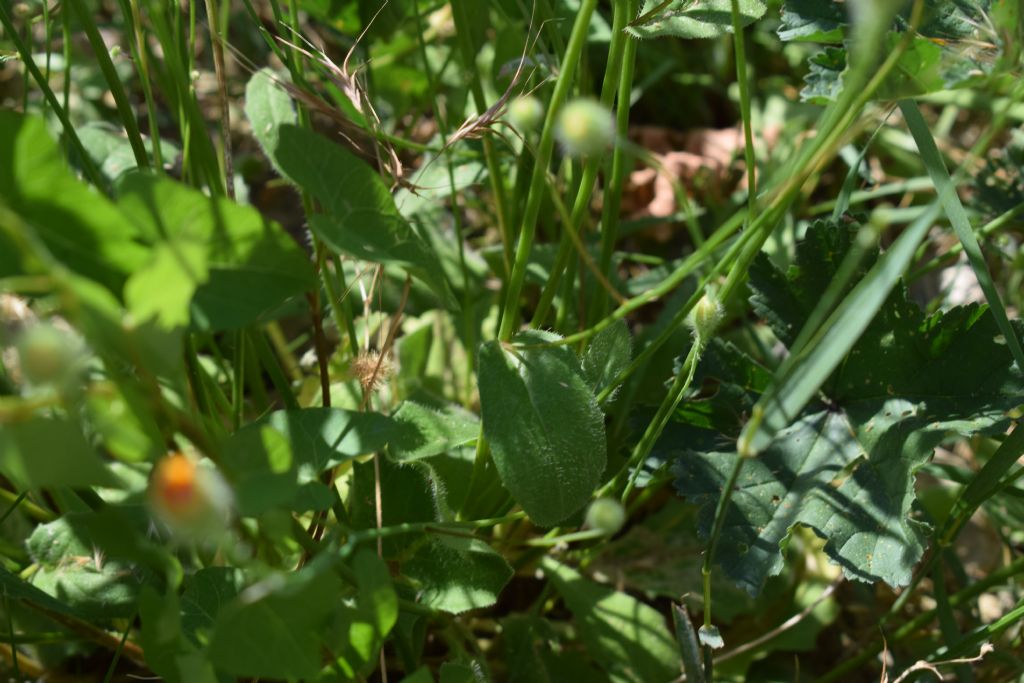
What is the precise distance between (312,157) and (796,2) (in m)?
0.61

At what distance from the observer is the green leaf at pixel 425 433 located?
0.86m

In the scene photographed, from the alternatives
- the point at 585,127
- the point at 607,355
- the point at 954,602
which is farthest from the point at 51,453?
the point at 954,602

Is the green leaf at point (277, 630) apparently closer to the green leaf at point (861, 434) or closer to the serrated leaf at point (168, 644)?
the serrated leaf at point (168, 644)

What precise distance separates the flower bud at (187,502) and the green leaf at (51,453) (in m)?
0.05

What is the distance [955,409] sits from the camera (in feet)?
3.14

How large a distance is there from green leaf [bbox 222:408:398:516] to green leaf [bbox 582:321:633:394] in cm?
23

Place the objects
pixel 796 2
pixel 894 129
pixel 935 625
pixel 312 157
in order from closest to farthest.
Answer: pixel 312 157 → pixel 796 2 → pixel 935 625 → pixel 894 129

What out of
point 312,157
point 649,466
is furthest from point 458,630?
point 312,157

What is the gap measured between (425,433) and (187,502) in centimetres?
39

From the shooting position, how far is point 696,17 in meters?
0.89

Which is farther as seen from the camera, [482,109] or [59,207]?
[482,109]

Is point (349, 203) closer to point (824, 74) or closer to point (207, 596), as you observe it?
point (207, 596)

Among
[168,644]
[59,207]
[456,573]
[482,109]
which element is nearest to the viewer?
[59,207]

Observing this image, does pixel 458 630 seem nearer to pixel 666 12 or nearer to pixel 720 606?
pixel 720 606
